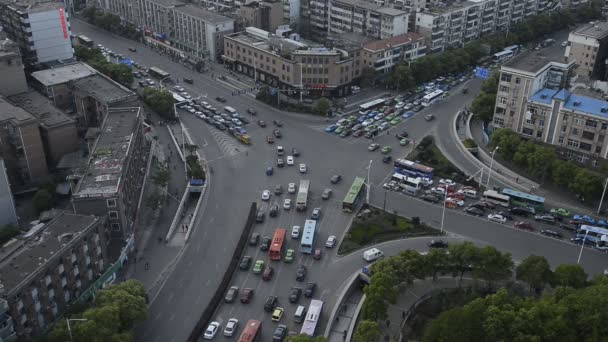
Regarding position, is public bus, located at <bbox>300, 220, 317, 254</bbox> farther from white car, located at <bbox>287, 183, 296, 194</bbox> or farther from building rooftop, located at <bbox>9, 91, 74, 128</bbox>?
building rooftop, located at <bbox>9, 91, 74, 128</bbox>

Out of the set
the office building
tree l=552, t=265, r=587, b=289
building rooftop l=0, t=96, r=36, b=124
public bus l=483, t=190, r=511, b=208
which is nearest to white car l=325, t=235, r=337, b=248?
public bus l=483, t=190, r=511, b=208

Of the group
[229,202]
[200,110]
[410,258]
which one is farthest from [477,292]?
[200,110]

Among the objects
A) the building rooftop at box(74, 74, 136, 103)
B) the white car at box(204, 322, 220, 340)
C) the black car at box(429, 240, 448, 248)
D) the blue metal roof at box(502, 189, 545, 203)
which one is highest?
the building rooftop at box(74, 74, 136, 103)

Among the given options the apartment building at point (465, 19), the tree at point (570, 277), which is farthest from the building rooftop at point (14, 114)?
the apartment building at point (465, 19)

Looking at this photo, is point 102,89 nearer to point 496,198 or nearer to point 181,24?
point 181,24

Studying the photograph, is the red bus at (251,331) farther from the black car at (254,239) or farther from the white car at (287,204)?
the white car at (287,204)

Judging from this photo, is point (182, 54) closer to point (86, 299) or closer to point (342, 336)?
point (86, 299)
